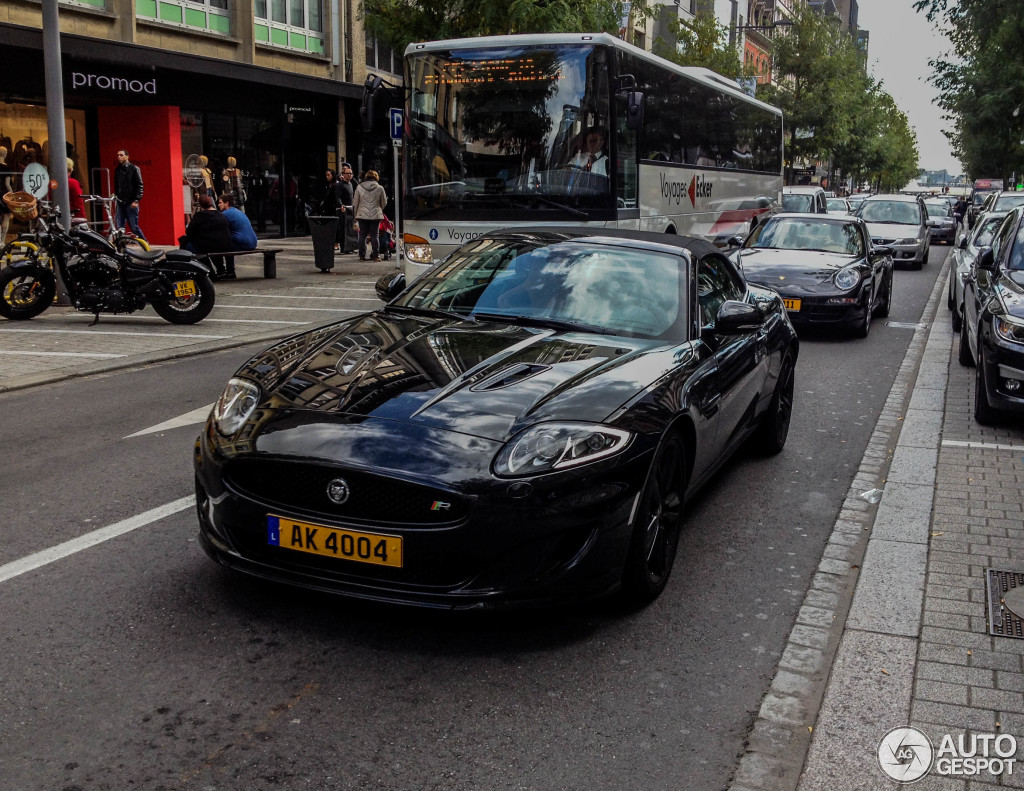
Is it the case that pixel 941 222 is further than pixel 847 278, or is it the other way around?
pixel 941 222

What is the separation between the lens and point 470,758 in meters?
3.33

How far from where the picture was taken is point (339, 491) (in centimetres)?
398

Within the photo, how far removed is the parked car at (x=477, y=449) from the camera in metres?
3.94

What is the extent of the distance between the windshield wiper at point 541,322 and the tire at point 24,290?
9.18m

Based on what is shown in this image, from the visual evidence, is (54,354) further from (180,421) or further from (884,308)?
(884,308)

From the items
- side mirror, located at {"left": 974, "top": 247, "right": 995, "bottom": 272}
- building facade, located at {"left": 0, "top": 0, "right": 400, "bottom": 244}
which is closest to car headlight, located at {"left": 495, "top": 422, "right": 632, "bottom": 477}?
side mirror, located at {"left": 974, "top": 247, "right": 995, "bottom": 272}

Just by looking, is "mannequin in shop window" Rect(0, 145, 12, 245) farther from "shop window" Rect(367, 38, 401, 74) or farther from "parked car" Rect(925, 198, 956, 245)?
"parked car" Rect(925, 198, 956, 245)

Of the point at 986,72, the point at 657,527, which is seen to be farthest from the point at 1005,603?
the point at 986,72

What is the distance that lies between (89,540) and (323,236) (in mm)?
15887

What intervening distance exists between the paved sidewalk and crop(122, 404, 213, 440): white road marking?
1.99 m

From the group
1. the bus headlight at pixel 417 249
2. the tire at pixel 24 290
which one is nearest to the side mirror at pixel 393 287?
the bus headlight at pixel 417 249

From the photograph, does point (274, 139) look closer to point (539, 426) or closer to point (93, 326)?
point (93, 326)

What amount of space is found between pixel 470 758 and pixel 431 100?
11.3m

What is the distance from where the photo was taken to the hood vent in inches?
177
